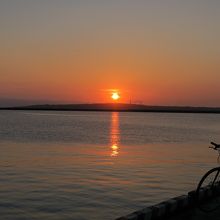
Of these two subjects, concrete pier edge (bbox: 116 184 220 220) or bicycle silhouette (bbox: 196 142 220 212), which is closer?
concrete pier edge (bbox: 116 184 220 220)

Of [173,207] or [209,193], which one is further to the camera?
[209,193]

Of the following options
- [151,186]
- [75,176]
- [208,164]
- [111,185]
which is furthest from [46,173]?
[208,164]

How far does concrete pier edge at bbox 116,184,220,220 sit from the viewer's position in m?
9.95

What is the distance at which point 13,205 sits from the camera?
17.2m

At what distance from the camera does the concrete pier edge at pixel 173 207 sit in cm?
995

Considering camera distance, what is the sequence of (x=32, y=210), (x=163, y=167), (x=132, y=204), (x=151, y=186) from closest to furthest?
1. (x=32, y=210)
2. (x=132, y=204)
3. (x=151, y=186)
4. (x=163, y=167)

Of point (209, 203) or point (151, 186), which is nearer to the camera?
point (209, 203)

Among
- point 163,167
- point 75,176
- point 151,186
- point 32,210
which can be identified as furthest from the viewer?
point 163,167

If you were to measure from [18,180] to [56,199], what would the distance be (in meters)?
5.69

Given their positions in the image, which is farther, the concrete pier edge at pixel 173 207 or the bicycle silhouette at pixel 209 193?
the bicycle silhouette at pixel 209 193

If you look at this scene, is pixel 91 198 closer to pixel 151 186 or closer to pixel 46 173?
pixel 151 186

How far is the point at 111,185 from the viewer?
866 inches

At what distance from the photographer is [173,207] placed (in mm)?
11336

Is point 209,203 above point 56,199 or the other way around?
above
